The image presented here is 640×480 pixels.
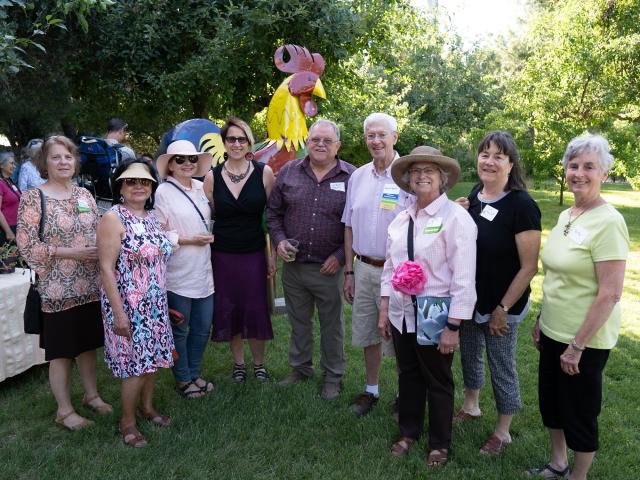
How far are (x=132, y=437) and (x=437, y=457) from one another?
6.29 ft

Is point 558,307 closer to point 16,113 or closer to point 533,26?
point 16,113

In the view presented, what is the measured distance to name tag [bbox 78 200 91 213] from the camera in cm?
332

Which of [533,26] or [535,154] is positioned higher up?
[533,26]

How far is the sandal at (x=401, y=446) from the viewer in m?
3.20

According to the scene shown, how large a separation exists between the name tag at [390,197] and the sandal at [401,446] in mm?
1494

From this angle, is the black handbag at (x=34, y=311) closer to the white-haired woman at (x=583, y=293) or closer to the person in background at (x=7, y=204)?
the white-haired woman at (x=583, y=293)

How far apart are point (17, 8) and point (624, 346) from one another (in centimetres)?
833

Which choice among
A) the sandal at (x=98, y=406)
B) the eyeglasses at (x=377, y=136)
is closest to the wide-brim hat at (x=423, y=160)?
the eyeglasses at (x=377, y=136)

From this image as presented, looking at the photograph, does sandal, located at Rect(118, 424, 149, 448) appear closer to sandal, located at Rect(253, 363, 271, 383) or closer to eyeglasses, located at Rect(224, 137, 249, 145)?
sandal, located at Rect(253, 363, 271, 383)

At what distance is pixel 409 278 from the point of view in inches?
110

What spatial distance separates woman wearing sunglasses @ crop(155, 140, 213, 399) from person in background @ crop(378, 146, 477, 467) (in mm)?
1392

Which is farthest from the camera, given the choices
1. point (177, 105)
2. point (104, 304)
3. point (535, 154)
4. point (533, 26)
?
point (533, 26)

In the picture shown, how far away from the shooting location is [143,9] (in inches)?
296

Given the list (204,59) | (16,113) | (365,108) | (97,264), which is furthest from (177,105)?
(365,108)
